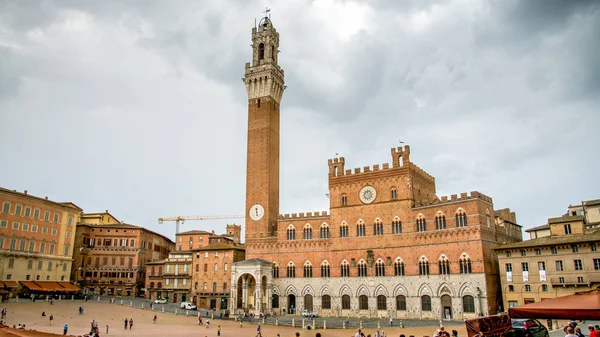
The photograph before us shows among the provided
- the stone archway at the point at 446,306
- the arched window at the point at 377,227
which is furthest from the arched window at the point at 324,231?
the stone archway at the point at 446,306

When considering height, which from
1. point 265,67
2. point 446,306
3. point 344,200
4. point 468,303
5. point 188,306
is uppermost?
point 265,67

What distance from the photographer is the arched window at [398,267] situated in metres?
50.5

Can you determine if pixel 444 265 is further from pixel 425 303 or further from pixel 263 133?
pixel 263 133

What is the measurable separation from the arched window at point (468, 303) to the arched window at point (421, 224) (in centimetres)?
834

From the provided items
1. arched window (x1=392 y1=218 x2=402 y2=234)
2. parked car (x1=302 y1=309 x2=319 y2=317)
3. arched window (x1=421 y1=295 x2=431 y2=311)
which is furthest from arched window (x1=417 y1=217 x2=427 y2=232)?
parked car (x1=302 y1=309 x2=319 y2=317)

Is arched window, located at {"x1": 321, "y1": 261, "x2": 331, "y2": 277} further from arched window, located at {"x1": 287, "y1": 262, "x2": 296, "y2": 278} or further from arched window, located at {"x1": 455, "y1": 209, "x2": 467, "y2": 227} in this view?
arched window, located at {"x1": 455, "y1": 209, "x2": 467, "y2": 227}

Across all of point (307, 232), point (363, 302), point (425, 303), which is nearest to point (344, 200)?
point (307, 232)

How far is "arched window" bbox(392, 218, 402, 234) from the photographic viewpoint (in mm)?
51597

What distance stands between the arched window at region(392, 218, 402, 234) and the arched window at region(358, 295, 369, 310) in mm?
8422

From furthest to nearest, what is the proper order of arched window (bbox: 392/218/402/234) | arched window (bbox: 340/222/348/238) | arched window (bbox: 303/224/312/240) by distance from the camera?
arched window (bbox: 303/224/312/240) < arched window (bbox: 340/222/348/238) < arched window (bbox: 392/218/402/234)

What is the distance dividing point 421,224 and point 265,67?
3224 cm

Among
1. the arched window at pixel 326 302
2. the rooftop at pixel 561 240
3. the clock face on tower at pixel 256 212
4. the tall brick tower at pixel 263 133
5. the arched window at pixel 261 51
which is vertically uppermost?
the arched window at pixel 261 51

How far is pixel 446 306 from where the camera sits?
4694 cm

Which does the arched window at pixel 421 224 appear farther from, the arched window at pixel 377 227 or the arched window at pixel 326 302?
the arched window at pixel 326 302
